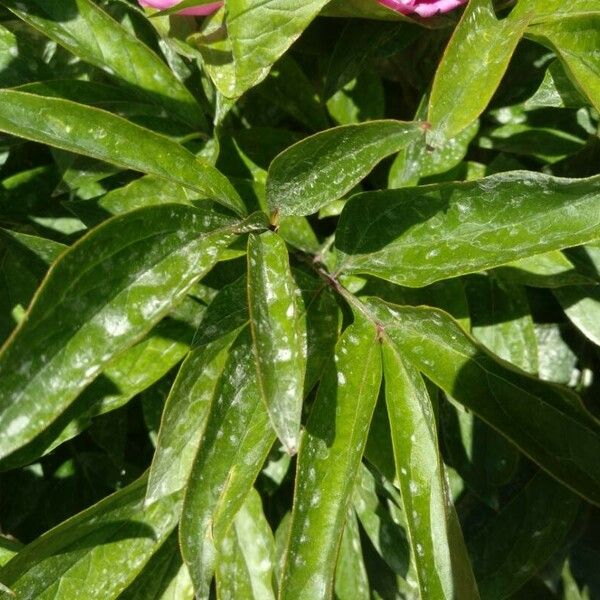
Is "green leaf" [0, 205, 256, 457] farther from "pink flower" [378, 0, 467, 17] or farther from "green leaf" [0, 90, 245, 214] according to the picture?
"pink flower" [378, 0, 467, 17]

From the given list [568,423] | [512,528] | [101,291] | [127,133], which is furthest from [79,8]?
[512,528]

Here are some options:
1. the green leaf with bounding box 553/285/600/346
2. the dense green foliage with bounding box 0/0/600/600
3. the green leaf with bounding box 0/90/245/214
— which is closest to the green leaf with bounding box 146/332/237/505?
the dense green foliage with bounding box 0/0/600/600

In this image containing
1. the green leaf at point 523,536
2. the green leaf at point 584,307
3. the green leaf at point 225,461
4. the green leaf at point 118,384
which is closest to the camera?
the green leaf at point 225,461

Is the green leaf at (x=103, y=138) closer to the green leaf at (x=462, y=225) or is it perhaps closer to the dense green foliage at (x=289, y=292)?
the dense green foliage at (x=289, y=292)

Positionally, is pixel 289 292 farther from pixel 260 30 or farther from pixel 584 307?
pixel 584 307

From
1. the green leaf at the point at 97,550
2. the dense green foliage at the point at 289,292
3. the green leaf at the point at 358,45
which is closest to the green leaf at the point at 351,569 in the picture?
the dense green foliage at the point at 289,292

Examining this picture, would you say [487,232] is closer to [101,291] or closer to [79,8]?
[101,291]
